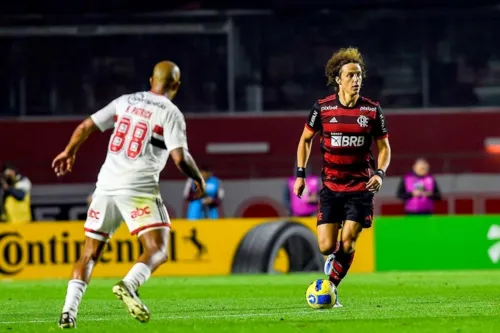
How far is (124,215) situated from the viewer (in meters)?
Answer: 9.84

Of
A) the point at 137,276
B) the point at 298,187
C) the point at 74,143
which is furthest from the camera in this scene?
the point at 298,187

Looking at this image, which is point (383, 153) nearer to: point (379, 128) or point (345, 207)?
point (379, 128)

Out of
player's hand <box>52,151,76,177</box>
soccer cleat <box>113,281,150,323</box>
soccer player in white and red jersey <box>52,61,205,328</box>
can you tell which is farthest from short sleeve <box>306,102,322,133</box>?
soccer cleat <box>113,281,150,323</box>

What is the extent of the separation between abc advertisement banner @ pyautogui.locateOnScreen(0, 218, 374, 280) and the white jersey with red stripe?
1140 cm

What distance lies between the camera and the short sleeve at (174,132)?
9.63 metres

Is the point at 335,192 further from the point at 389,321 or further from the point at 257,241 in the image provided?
the point at 257,241

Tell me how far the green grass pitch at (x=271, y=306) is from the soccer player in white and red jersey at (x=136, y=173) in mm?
519

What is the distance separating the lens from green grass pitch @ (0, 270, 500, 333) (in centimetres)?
1002

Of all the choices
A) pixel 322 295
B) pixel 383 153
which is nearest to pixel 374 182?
pixel 383 153

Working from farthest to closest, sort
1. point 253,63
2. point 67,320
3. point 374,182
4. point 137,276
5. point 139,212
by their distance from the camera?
point 253,63 < point 374,182 < point 139,212 < point 67,320 < point 137,276

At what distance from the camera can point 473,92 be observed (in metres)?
33.0

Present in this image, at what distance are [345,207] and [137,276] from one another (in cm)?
297

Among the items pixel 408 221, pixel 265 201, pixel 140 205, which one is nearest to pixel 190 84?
pixel 265 201

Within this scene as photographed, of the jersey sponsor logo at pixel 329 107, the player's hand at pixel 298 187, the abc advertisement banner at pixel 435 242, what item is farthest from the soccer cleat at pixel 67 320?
the abc advertisement banner at pixel 435 242
